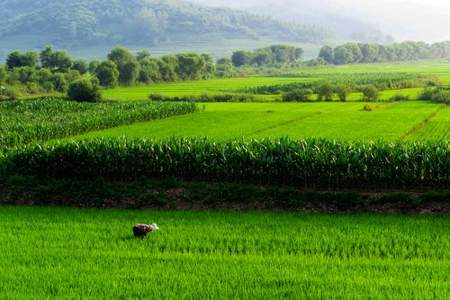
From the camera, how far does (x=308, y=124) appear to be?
Answer: 2176 inches

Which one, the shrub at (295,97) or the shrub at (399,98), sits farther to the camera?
the shrub at (295,97)

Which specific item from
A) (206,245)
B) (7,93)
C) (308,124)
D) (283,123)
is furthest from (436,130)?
(7,93)

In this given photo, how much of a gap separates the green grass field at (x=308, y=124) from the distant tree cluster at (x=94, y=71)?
1273 inches

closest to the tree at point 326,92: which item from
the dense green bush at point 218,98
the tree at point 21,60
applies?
the dense green bush at point 218,98

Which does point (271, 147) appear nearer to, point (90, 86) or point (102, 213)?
point (102, 213)

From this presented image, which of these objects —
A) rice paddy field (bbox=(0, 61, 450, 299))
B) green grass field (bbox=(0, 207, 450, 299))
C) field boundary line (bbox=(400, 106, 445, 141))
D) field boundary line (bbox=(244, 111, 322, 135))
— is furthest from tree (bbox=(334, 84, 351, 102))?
green grass field (bbox=(0, 207, 450, 299))

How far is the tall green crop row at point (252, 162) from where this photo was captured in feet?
78.6

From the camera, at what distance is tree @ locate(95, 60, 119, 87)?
119 metres

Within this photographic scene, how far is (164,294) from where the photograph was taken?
11539mm

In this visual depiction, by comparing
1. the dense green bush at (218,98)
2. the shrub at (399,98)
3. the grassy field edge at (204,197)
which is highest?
the grassy field edge at (204,197)

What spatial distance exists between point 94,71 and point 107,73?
27.8 ft

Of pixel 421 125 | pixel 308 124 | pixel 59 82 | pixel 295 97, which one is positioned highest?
pixel 59 82

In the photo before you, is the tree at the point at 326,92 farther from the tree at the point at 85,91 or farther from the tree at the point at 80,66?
the tree at the point at 80,66

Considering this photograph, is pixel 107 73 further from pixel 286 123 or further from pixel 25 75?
pixel 286 123
